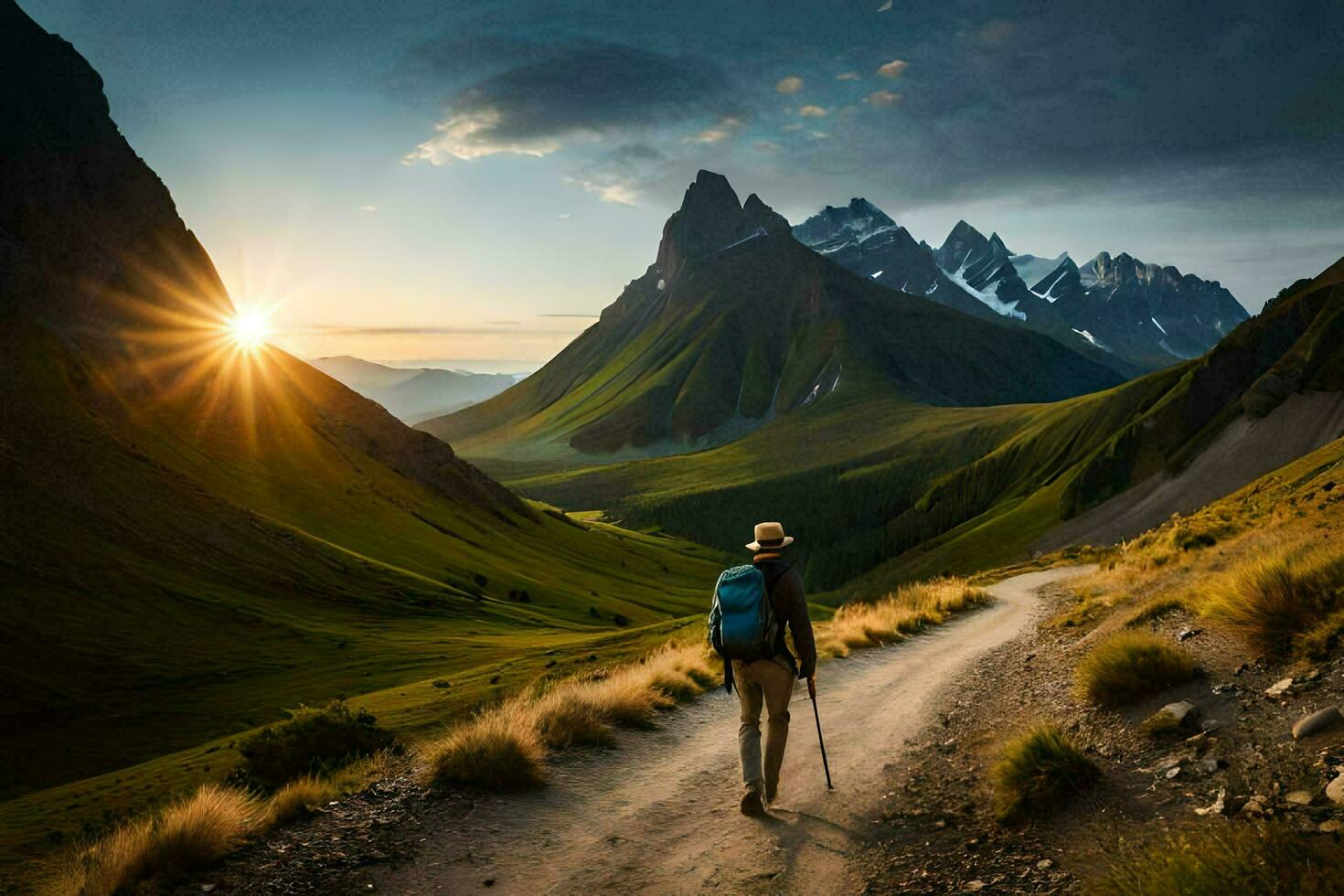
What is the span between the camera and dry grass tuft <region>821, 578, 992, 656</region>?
23.2 meters

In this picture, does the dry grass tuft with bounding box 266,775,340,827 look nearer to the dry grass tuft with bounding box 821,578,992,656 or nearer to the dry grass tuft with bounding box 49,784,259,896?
the dry grass tuft with bounding box 49,784,259,896

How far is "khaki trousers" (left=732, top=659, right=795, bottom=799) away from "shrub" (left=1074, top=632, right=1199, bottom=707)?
495 centimetres

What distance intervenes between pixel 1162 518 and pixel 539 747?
145254 millimetres

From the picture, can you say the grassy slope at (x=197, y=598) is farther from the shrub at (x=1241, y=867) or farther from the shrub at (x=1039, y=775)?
the shrub at (x=1241, y=867)

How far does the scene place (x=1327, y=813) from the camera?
21.6ft

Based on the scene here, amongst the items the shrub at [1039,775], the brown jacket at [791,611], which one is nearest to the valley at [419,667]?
the shrub at [1039,775]

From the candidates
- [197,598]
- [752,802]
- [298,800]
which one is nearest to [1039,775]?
[752,802]

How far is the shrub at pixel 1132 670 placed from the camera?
35.7 ft

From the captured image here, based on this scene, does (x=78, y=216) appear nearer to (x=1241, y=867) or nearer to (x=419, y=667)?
(x=419, y=667)

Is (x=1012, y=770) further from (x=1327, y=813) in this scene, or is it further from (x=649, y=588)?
(x=649, y=588)

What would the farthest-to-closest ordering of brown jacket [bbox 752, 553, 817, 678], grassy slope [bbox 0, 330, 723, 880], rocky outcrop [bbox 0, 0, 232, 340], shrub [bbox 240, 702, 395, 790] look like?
rocky outcrop [bbox 0, 0, 232, 340] < grassy slope [bbox 0, 330, 723, 880] < shrub [bbox 240, 702, 395, 790] < brown jacket [bbox 752, 553, 817, 678]

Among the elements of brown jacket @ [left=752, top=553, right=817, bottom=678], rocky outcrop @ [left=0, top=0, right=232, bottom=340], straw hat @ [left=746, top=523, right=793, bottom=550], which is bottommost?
brown jacket @ [left=752, top=553, right=817, bottom=678]

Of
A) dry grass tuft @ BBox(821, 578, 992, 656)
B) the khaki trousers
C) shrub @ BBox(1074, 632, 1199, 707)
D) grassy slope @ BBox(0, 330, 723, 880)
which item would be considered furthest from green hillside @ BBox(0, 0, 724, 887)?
shrub @ BBox(1074, 632, 1199, 707)

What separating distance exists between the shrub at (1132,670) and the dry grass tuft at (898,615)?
10502 millimetres
